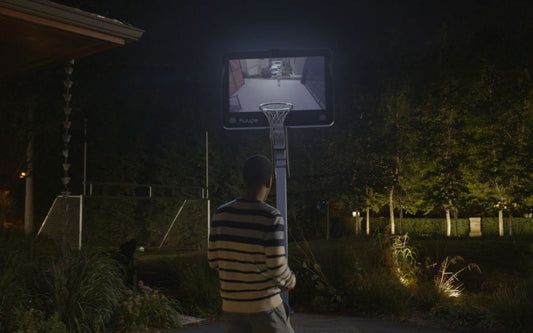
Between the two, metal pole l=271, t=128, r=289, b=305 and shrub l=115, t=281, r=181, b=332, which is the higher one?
metal pole l=271, t=128, r=289, b=305

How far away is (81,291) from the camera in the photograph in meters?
6.23

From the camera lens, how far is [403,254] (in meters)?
9.38

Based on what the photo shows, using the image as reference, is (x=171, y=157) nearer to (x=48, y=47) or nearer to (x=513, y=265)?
(x=513, y=265)

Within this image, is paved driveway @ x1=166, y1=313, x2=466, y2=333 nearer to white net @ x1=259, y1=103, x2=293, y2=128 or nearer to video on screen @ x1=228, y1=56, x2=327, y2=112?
white net @ x1=259, y1=103, x2=293, y2=128

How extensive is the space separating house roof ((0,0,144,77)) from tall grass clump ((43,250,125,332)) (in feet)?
8.16

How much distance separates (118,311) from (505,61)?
19494 mm

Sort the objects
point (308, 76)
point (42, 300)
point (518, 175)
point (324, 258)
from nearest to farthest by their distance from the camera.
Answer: point (42, 300) < point (308, 76) < point (324, 258) < point (518, 175)

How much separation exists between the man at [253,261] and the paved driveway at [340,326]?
4.04 meters

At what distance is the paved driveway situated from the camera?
282 inches

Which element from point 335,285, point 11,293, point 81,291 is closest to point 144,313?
point 81,291

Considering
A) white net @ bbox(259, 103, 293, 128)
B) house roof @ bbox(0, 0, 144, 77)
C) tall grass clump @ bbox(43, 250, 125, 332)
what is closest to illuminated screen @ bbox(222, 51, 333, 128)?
white net @ bbox(259, 103, 293, 128)

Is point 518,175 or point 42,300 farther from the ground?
point 518,175

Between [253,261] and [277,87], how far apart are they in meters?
4.90

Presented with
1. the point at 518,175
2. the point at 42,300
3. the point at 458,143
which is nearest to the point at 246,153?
the point at 458,143
